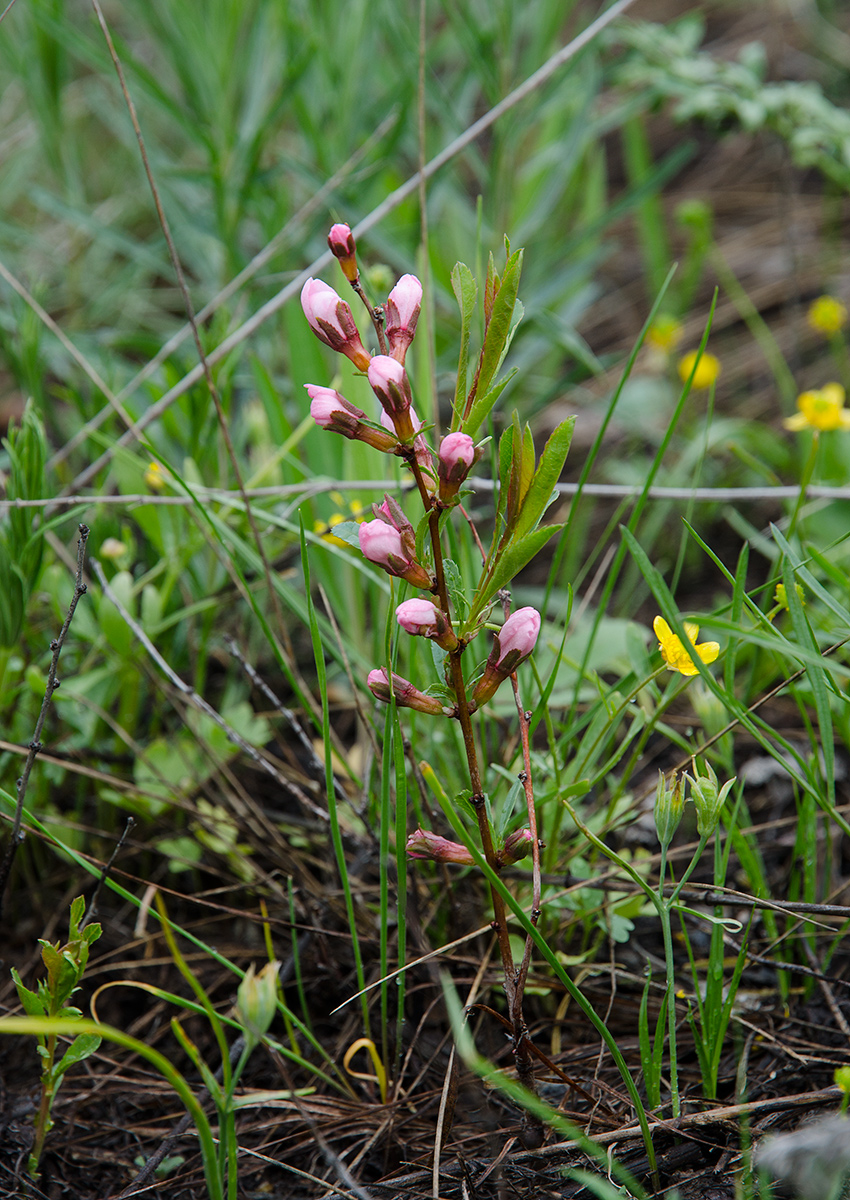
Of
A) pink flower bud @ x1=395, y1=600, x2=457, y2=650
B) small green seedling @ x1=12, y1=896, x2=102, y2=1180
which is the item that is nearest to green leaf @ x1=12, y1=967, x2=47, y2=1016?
small green seedling @ x1=12, y1=896, x2=102, y2=1180

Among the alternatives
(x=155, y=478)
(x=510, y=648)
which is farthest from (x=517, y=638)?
(x=155, y=478)

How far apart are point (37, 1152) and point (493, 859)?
1.68 ft

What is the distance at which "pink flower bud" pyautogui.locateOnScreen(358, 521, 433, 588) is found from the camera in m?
0.69

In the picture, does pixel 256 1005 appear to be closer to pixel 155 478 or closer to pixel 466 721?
pixel 466 721

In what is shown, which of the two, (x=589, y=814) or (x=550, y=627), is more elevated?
(x=550, y=627)

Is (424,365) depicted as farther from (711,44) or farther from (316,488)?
(711,44)

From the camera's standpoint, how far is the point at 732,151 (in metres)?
2.94

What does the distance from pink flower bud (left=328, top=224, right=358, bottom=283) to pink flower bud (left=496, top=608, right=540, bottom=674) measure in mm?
305

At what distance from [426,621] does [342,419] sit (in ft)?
0.57

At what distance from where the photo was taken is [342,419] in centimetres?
Result: 70

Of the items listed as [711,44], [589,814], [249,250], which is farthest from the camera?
[711,44]

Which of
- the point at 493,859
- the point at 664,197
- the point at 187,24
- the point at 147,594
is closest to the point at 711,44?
the point at 664,197

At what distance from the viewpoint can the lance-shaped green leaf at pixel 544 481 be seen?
0.69m

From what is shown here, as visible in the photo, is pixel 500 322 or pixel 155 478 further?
pixel 155 478
